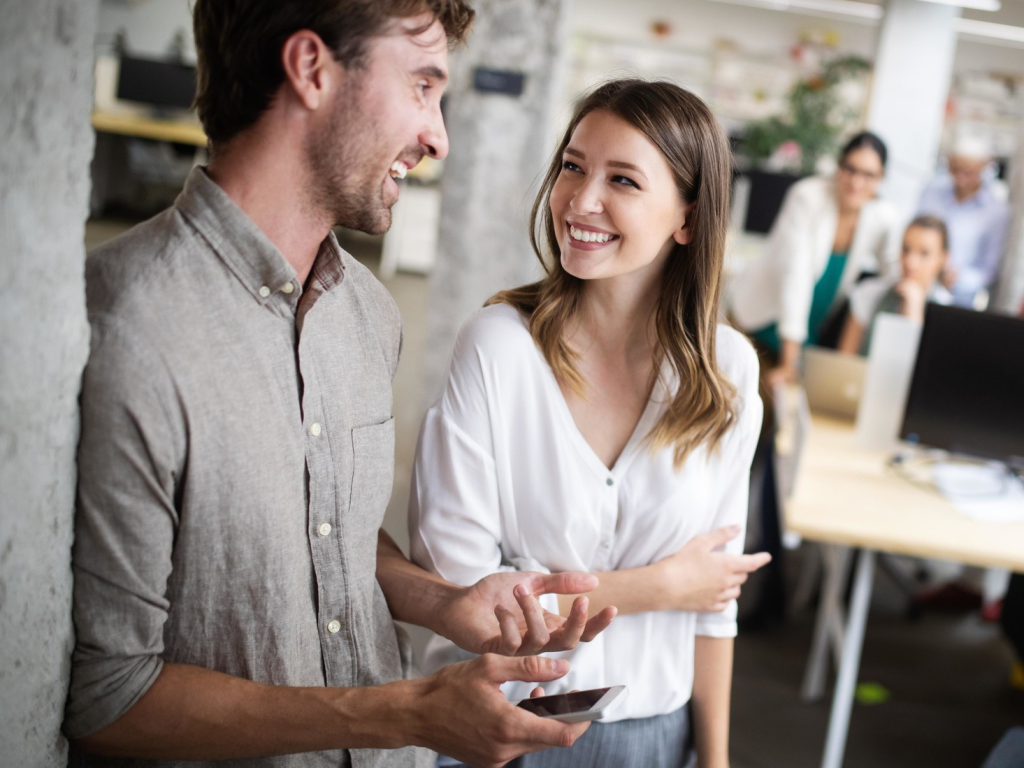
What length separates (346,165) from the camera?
937 millimetres

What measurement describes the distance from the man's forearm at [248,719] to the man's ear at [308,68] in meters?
0.58

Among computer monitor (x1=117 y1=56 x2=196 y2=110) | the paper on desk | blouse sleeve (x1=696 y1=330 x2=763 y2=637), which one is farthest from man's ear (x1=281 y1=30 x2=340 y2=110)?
computer monitor (x1=117 y1=56 x2=196 y2=110)

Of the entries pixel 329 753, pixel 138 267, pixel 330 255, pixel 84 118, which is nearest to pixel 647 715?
pixel 329 753

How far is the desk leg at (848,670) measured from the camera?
7.46ft

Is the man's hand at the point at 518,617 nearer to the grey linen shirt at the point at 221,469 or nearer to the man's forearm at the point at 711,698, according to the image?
the grey linen shirt at the point at 221,469

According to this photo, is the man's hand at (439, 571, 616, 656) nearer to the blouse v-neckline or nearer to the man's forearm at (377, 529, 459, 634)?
the man's forearm at (377, 529, 459, 634)

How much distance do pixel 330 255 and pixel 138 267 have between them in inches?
9.4

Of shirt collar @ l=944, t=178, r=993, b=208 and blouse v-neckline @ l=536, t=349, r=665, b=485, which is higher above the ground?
shirt collar @ l=944, t=178, r=993, b=208

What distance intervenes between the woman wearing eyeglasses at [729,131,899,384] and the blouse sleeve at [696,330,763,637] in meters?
2.16

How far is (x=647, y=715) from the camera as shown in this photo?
1.37 m

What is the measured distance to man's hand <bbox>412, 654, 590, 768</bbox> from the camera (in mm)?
867

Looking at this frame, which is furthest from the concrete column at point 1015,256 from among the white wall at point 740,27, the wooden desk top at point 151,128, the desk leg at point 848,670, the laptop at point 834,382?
the white wall at point 740,27

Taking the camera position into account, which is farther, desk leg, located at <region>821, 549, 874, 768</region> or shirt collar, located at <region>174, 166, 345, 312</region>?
desk leg, located at <region>821, 549, 874, 768</region>

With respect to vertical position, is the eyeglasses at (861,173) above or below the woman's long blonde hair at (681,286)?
above
